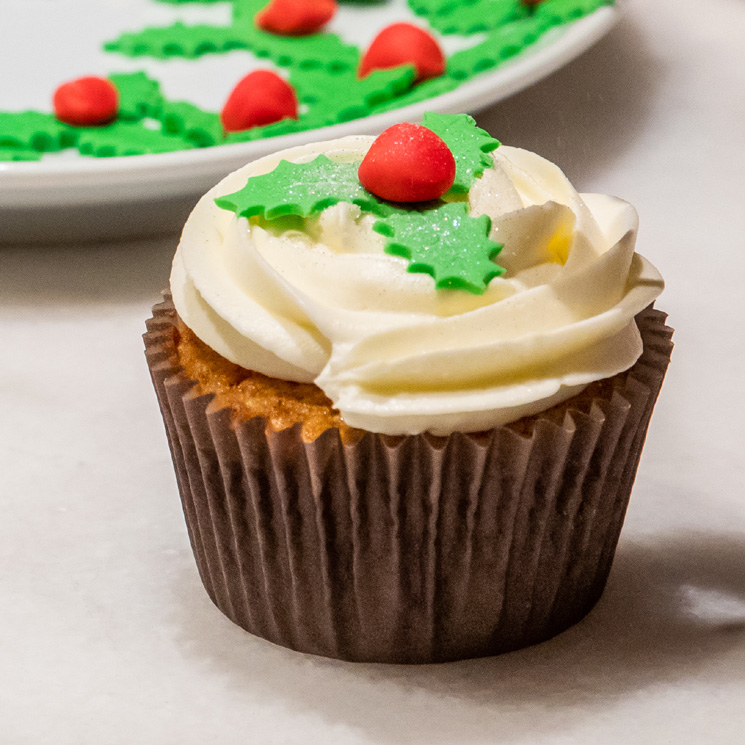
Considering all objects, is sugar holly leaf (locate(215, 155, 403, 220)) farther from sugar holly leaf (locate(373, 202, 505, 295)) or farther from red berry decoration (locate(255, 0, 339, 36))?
red berry decoration (locate(255, 0, 339, 36))

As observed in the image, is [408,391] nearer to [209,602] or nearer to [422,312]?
[422,312]

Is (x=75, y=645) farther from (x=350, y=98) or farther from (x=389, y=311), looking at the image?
(x=350, y=98)

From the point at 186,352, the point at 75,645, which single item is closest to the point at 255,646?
the point at 75,645

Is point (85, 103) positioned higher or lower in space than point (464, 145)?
lower

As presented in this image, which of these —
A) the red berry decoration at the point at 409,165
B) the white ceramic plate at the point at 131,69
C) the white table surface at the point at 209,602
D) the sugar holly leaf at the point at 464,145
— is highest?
the red berry decoration at the point at 409,165

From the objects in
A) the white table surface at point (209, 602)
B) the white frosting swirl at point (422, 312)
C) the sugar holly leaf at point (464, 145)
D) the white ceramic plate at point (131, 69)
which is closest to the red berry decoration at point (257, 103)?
the white ceramic plate at point (131, 69)

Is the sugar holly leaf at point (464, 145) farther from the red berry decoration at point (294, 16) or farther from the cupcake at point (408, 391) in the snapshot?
the red berry decoration at point (294, 16)

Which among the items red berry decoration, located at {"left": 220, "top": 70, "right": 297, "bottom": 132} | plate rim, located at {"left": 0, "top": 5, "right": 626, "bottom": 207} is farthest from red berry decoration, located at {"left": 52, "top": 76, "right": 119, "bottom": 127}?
plate rim, located at {"left": 0, "top": 5, "right": 626, "bottom": 207}

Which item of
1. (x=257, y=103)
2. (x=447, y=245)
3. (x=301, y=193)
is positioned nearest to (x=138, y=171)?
(x=257, y=103)
